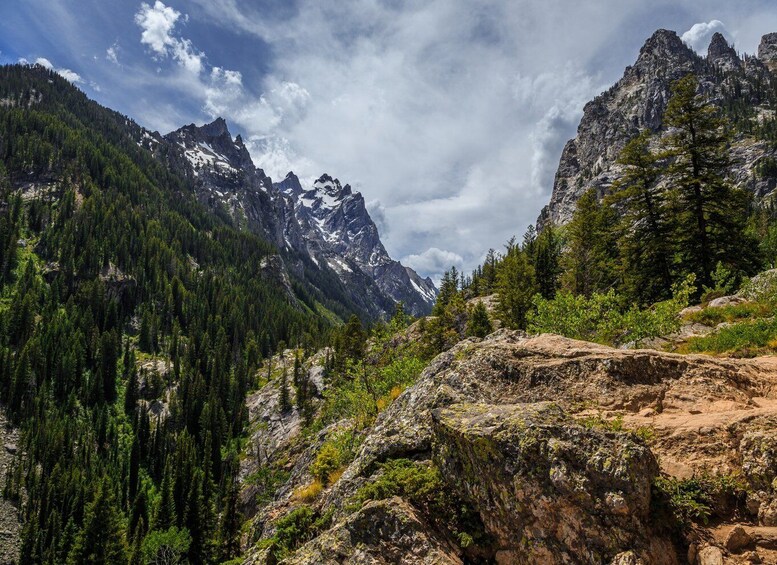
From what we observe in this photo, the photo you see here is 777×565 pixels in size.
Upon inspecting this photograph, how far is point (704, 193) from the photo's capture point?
3023cm

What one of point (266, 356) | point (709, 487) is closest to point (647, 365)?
point (709, 487)

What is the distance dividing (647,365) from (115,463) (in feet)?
439

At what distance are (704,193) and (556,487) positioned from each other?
3217 cm

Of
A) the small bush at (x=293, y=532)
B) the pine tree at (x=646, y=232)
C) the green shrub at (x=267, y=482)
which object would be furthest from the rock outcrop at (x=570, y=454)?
the green shrub at (x=267, y=482)

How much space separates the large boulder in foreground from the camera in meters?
6.79

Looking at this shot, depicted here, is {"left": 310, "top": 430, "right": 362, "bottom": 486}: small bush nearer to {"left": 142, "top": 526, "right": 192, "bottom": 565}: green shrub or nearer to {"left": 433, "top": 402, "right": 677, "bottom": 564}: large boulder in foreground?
{"left": 433, "top": 402, "right": 677, "bottom": 564}: large boulder in foreground

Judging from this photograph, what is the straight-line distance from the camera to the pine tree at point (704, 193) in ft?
97.8

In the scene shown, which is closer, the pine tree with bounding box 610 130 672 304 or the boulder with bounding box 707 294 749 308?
the boulder with bounding box 707 294 749 308

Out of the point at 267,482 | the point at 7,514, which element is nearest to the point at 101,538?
the point at 267,482

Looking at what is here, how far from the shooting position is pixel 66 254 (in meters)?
164

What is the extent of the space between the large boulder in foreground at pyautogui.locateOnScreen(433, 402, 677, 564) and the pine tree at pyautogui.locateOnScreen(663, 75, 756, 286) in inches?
1174

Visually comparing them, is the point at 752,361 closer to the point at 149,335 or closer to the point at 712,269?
the point at 712,269

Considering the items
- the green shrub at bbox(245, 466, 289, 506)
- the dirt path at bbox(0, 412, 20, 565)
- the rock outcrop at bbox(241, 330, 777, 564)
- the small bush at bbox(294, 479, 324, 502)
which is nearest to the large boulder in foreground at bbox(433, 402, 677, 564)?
the rock outcrop at bbox(241, 330, 777, 564)

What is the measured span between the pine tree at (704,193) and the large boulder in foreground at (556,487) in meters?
29.8
